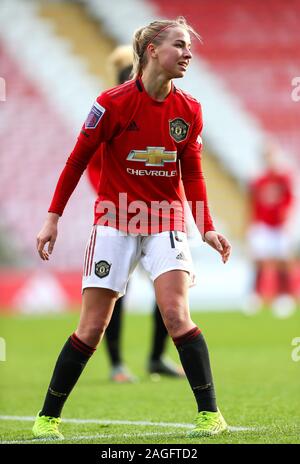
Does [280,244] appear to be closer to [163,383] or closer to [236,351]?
[236,351]

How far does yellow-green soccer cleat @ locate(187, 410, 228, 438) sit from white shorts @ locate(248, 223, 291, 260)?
11.1 metres

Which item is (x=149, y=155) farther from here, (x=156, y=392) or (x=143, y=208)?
(x=156, y=392)

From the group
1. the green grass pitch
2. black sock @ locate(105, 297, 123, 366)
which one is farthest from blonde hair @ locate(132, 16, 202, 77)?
black sock @ locate(105, 297, 123, 366)

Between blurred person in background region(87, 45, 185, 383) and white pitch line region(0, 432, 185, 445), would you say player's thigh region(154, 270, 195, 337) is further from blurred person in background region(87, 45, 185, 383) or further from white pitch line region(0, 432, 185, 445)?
blurred person in background region(87, 45, 185, 383)

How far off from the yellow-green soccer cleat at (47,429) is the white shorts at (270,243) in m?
11.1

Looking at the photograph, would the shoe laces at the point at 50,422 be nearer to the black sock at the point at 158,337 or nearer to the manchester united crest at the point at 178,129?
the manchester united crest at the point at 178,129

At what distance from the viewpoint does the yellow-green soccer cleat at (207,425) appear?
437 cm

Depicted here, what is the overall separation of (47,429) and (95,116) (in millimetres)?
1453

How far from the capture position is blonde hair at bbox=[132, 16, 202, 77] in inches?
181

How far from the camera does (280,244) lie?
15531mm

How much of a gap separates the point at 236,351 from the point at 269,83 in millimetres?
10970

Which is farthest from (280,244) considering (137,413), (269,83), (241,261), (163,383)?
(137,413)

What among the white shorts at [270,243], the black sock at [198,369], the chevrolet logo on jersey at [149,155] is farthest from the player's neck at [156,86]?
the white shorts at [270,243]

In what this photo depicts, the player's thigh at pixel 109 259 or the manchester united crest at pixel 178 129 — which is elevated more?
the manchester united crest at pixel 178 129
